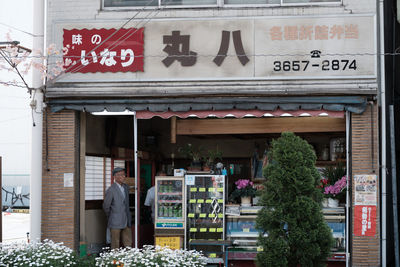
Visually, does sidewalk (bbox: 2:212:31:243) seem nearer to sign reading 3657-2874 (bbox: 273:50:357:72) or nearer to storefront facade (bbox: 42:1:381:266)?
storefront facade (bbox: 42:1:381:266)

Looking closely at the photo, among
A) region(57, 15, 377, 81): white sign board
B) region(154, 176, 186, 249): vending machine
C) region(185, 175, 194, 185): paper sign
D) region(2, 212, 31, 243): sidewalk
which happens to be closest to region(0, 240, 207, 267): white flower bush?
region(154, 176, 186, 249): vending machine

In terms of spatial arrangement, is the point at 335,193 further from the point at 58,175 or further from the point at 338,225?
the point at 58,175

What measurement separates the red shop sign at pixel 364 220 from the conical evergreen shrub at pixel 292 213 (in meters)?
3.06

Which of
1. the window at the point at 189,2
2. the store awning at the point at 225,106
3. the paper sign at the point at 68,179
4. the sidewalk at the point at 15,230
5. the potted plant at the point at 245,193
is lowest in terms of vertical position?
the sidewalk at the point at 15,230

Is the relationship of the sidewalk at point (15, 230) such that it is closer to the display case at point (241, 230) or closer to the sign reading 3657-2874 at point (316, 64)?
the display case at point (241, 230)

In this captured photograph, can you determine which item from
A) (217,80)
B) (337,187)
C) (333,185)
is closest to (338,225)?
(337,187)

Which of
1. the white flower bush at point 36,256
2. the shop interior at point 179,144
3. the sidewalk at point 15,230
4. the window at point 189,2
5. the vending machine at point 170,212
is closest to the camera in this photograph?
the white flower bush at point 36,256

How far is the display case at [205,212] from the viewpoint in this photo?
12.1 meters

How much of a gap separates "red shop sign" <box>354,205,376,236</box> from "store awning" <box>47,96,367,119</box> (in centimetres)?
193

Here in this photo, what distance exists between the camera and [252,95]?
463 inches

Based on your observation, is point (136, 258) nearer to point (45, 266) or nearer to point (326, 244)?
point (45, 266)

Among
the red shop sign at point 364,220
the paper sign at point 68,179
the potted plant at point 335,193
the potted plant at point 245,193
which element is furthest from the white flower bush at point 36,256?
the red shop sign at point 364,220

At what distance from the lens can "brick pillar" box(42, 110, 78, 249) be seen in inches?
477

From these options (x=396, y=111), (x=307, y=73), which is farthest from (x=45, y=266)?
(x=396, y=111)
